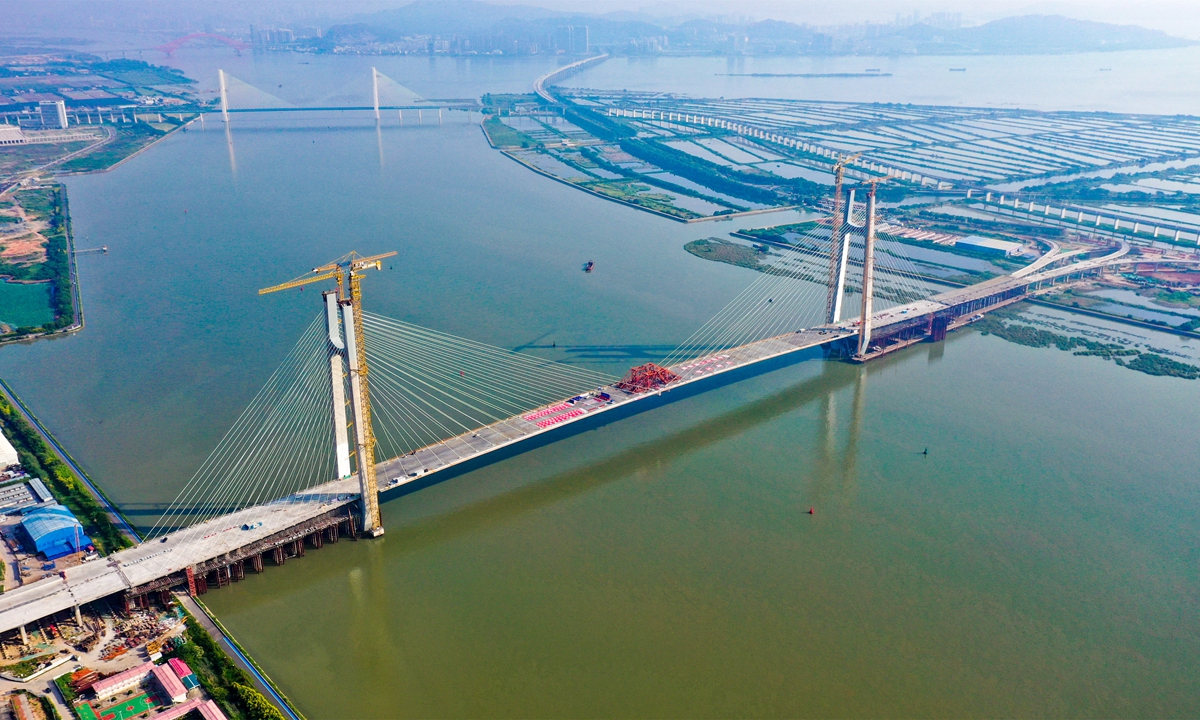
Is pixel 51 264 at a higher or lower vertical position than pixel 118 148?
lower

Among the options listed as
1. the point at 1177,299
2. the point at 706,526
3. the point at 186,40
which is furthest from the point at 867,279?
the point at 186,40

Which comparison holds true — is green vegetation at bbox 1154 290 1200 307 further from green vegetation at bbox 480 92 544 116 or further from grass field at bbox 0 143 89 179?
green vegetation at bbox 480 92 544 116

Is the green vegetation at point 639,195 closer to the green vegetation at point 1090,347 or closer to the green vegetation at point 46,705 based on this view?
the green vegetation at point 1090,347

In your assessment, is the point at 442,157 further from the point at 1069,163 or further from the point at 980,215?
the point at 1069,163

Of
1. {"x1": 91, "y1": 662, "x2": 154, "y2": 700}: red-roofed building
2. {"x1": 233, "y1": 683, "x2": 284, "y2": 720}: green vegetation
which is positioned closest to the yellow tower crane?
{"x1": 233, "y1": 683, "x2": 284, "y2": 720}: green vegetation

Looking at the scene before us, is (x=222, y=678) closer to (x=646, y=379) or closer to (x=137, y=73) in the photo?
(x=646, y=379)

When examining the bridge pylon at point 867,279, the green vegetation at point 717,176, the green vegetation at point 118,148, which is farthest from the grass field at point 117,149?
the bridge pylon at point 867,279
